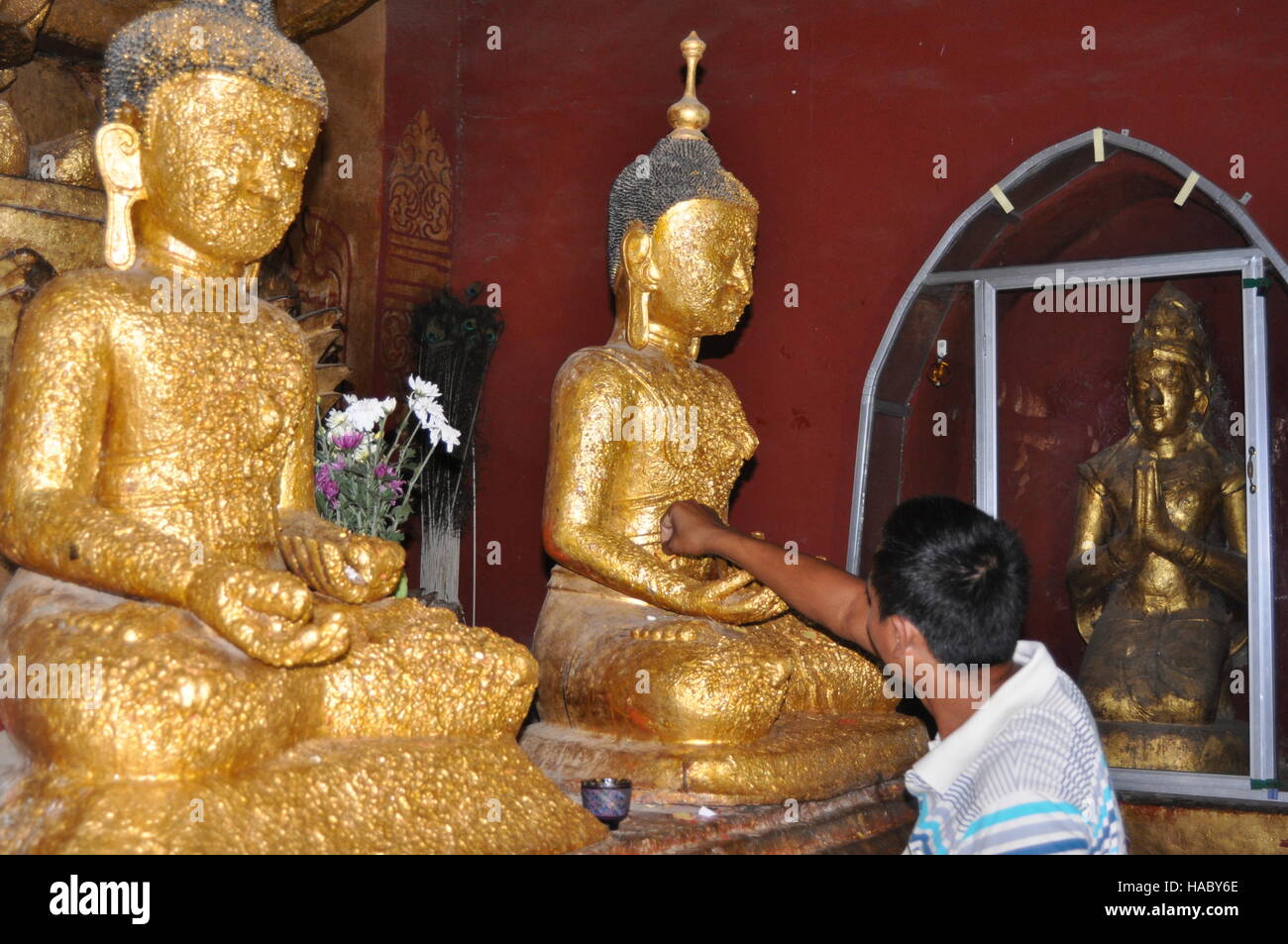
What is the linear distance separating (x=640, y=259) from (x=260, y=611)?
1.72m

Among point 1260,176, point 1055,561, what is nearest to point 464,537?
point 1055,561

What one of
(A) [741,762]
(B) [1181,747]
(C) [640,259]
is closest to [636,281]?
(C) [640,259]

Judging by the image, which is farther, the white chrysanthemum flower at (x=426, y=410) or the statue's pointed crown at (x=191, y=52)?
the white chrysanthemum flower at (x=426, y=410)

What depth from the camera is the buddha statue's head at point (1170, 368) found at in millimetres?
4168

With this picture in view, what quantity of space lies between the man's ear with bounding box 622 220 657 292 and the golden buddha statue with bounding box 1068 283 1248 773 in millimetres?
1561

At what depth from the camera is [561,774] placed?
10.2 feet

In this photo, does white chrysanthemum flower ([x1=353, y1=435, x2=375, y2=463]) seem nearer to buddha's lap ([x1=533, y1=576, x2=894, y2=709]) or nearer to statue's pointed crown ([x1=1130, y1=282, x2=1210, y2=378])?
buddha's lap ([x1=533, y1=576, x2=894, y2=709])

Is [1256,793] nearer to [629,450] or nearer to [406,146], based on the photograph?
[629,450]

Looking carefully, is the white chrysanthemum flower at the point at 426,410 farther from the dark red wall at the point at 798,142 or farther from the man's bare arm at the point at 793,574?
the dark red wall at the point at 798,142

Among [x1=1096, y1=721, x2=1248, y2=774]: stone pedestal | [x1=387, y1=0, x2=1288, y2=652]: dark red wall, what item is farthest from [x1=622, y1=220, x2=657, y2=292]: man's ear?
[x1=1096, y1=721, x2=1248, y2=774]: stone pedestal

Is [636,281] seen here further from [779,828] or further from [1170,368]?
A: [1170,368]

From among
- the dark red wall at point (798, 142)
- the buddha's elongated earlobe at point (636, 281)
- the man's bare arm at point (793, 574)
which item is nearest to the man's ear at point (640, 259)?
the buddha's elongated earlobe at point (636, 281)

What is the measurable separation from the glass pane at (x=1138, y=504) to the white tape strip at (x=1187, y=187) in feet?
1.73

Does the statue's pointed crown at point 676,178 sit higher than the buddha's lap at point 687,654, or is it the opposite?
the statue's pointed crown at point 676,178
